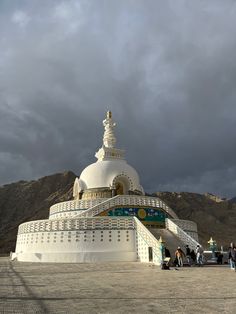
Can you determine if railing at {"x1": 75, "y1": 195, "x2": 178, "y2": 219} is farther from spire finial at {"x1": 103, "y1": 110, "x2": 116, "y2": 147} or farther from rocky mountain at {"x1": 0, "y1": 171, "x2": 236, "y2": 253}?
rocky mountain at {"x1": 0, "y1": 171, "x2": 236, "y2": 253}

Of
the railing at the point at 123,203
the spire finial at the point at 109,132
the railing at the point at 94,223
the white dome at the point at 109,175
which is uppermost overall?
the spire finial at the point at 109,132

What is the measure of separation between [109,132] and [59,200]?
53.2 metres

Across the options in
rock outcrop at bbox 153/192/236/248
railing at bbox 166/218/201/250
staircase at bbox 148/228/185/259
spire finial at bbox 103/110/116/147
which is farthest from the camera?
rock outcrop at bbox 153/192/236/248

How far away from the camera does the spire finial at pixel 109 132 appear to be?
130 ft

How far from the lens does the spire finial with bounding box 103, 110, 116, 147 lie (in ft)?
130

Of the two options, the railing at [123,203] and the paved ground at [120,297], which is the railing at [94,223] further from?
the paved ground at [120,297]

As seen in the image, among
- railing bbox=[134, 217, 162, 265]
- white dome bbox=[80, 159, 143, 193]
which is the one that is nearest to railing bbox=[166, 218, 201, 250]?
railing bbox=[134, 217, 162, 265]

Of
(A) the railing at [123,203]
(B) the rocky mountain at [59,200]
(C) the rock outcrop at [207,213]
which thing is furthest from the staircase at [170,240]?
(B) the rocky mountain at [59,200]

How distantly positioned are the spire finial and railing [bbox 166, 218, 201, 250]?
49.3ft

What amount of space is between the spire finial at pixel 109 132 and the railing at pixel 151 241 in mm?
17005

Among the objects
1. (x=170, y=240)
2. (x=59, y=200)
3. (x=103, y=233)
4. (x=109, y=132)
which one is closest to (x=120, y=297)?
(x=170, y=240)

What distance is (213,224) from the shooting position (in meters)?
81.4

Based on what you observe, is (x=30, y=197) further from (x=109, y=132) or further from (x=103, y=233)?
(x=103, y=233)

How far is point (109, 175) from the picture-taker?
3378cm
